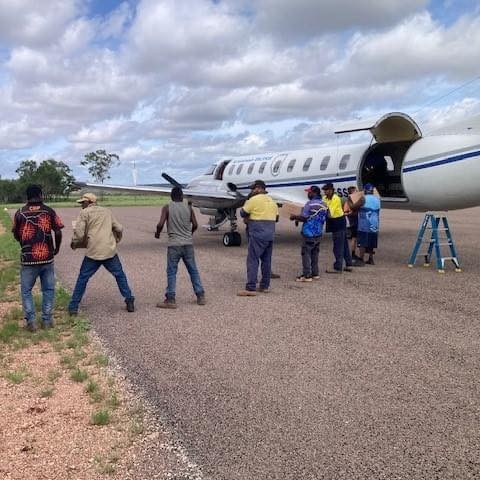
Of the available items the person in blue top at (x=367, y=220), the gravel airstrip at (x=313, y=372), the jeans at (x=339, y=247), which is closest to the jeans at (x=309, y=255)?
the gravel airstrip at (x=313, y=372)

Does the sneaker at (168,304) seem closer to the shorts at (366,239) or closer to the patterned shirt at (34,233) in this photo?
the patterned shirt at (34,233)

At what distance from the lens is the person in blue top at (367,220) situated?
12.9 m

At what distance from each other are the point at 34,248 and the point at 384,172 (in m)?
12.7

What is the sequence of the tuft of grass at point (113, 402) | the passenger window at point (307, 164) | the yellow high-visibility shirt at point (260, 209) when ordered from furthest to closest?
the passenger window at point (307, 164) → the yellow high-visibility shirt at point (260, 209) → the tuft of grass at point (113, 402)

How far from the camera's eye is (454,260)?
12.4 meters

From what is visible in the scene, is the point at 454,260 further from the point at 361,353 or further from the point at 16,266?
the point at 16,266

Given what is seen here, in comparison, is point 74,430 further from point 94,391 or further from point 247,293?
point 247,293

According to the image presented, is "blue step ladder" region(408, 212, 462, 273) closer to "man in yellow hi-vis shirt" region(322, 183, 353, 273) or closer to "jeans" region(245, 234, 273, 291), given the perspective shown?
"man in yellow hi-vis shirt" region(322, 183, 353, 273)

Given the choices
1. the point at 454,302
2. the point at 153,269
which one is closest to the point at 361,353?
the point at 454,302

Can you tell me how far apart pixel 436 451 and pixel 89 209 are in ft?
21.1

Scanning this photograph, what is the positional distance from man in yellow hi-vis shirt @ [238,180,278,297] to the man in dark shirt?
3.60 m

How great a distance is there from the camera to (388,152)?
16.8 metres

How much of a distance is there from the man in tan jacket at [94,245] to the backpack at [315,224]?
4223 mm

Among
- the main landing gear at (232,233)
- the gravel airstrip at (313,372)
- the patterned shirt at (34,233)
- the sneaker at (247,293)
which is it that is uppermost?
the patterned shirt at (34,233)
